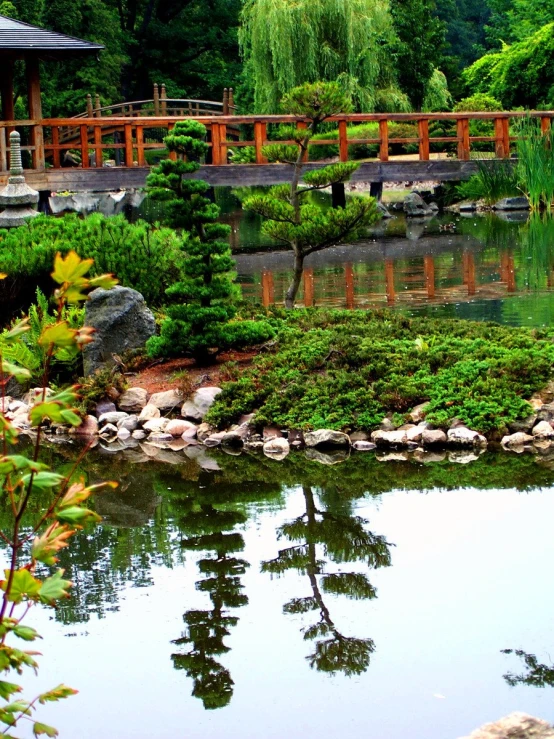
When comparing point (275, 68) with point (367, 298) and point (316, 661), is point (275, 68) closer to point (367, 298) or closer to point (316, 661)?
point (367, 298)

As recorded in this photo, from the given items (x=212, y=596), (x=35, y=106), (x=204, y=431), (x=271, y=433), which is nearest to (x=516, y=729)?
(x=212, y=596)

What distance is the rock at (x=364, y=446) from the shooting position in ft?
Answer: 25.2

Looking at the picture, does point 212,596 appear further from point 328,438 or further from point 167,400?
point 167,400

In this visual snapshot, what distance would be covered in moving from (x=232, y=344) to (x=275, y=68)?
20.6 metres

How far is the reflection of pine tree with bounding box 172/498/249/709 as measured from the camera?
4465 millimetres

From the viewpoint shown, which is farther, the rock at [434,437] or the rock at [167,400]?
the rock at [167,400]

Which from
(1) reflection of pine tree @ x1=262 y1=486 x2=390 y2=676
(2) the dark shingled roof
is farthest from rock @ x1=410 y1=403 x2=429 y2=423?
(2) the dark shingled roof

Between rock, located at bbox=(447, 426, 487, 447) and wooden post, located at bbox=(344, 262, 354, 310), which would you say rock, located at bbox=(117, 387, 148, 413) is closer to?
rock, located at bbox=(447, 426, 487, 447)

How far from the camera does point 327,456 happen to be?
24.9 ft

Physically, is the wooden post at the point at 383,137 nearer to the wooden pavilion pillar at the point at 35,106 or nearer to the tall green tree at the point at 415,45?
the wooden pavilion pillar at the point at 35,106

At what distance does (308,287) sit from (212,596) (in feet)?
30.9

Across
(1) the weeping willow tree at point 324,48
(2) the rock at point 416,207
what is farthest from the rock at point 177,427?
(1) the weeping willow tree at point 324,48

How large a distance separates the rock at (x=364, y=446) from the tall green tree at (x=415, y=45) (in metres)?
22.5

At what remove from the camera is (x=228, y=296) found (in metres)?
9.03
